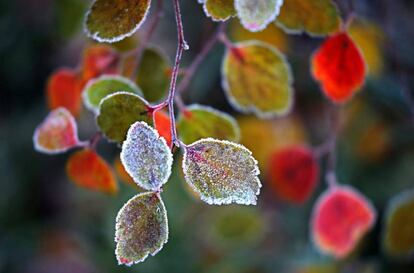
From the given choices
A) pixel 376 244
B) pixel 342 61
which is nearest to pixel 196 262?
pixel 376 244

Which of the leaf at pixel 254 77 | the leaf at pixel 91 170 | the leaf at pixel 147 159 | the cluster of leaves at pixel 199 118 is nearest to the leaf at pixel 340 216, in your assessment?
the cluster of leaves at pixel 199 118

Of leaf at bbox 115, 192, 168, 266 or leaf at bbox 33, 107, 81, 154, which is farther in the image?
leaf at bbox 33, 107, 81, 154

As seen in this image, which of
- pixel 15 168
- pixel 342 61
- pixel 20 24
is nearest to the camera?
pixel 342 61

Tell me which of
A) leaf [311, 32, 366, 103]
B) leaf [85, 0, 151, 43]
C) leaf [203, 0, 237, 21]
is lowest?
leaf [311, 32, 366, 103]

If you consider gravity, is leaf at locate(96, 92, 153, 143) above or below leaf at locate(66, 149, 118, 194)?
above

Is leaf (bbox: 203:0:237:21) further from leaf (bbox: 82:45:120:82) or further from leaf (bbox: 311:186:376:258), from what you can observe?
leaf (bbox: 311:186:376:258)

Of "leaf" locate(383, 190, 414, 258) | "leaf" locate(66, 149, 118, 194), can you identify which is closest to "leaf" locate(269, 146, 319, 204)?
"leaf" locate(383, 190, 414, 258)

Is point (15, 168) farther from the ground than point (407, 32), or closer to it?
closer to it

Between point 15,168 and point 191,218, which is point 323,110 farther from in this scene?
point 15,168
